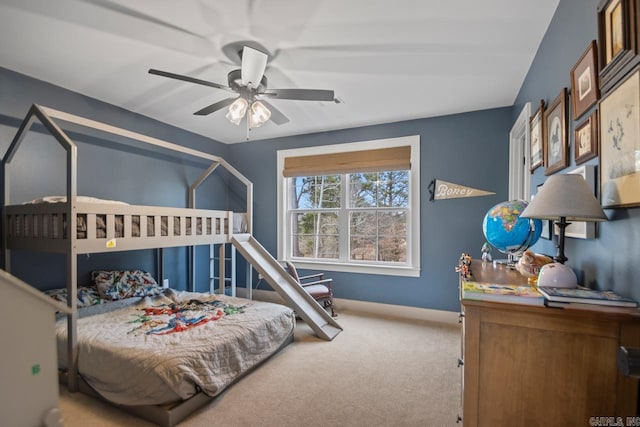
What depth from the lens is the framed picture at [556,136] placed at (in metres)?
1.52

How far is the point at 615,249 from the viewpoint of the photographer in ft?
3.44

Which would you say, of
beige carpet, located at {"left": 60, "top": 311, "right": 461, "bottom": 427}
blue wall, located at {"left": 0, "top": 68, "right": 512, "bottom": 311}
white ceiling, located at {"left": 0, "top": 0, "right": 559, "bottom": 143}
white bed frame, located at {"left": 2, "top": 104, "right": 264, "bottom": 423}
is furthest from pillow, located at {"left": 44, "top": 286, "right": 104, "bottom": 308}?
white ceiling, located at {"left": 0, "top": 0, "right": 559, "bottom": 143}

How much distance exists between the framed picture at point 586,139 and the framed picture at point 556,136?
123 mm

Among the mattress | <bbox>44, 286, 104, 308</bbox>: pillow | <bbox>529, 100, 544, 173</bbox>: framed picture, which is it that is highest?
<bbox>529, 100, 544, 173</bbox>: framed picture

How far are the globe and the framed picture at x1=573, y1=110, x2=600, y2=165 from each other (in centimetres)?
35

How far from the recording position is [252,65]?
198 cm

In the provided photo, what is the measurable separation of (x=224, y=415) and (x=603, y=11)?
107 inches

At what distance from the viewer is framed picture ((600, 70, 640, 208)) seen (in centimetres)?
91

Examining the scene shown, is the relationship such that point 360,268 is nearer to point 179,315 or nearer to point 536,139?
point 179,315

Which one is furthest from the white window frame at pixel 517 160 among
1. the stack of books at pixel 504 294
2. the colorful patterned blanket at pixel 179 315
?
the colorful patterned blanket at pixel 179 315

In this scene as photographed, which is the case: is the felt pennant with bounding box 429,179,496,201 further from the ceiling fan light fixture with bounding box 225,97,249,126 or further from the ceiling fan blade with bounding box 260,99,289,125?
the ceiling fan light fixture with bounding box 225,97,249,126

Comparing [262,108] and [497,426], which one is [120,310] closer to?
[262,108]

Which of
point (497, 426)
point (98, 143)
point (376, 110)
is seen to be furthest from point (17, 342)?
point (376, 110)

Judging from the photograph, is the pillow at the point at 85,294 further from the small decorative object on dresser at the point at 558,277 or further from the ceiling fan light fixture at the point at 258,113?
the small decorative object on dresser at the point at 558,277
